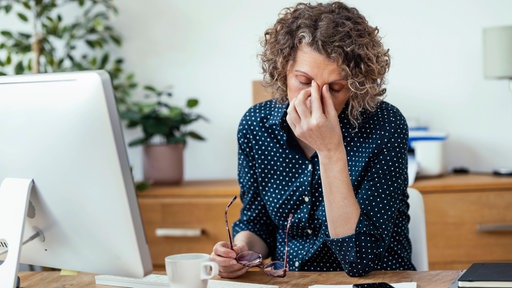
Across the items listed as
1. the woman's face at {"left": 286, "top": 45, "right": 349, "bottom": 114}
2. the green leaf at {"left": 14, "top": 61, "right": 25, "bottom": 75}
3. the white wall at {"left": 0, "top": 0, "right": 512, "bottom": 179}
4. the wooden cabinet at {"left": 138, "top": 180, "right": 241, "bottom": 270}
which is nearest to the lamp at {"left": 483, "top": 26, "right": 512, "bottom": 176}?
the white wall at {"left": 0, "top": 0, "right": 512, "bottom": 179}

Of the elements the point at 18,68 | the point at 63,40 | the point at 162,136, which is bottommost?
the point at 162,136

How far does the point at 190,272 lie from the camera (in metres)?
1.35

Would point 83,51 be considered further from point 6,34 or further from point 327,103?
point 327,103

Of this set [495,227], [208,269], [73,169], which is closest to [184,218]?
[495,227]

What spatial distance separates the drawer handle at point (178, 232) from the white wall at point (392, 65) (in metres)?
0.54

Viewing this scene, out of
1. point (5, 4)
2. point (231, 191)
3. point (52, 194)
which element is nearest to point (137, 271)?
point (52, 194)

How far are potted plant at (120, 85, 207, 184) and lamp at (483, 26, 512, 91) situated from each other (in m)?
1.22

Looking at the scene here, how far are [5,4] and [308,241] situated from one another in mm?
2247

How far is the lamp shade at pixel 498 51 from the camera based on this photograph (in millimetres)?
3016

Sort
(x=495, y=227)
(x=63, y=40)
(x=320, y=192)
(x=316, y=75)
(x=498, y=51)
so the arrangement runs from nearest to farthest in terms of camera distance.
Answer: (x=316, y=75)
(x=320, y=192)
(x=495, y=227)
(x=498, y=51)
(x=63, y=40)

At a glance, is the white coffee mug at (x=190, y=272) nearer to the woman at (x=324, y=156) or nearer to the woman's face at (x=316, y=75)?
the woman at (x=324, y=156)

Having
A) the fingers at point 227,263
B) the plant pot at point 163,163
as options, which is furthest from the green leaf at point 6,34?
the fingers at point 227,263

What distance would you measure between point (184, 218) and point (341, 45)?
5.05ft

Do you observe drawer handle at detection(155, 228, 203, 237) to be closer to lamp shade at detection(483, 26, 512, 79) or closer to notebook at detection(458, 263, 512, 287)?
lamp shade at detection(483, 26, 512, 79)
